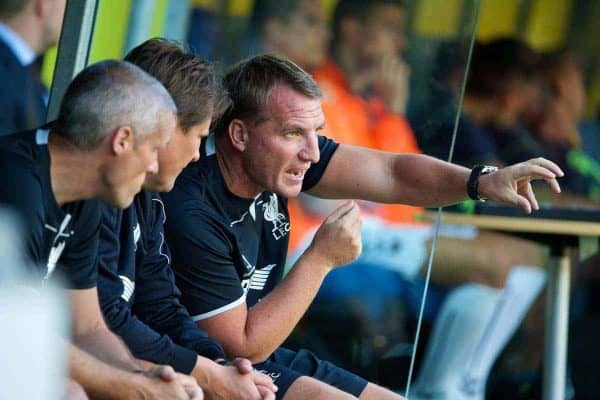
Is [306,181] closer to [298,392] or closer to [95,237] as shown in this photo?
[298,392]

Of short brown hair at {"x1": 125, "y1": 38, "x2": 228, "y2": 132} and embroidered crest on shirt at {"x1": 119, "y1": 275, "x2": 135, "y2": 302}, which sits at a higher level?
short brown hair at {"x1": 125, "y1": 38, "x2": 228, "y2": 132}

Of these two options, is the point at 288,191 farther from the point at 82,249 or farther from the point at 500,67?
the point at 500,67

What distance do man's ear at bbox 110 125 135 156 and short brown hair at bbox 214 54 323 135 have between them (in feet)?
2.58

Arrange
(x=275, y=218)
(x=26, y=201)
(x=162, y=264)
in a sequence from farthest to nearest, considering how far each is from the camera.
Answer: (x=275, y=218) < (x=162, y=264) < (x=26, y=201)

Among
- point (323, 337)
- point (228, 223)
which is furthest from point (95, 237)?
point (323, 337)

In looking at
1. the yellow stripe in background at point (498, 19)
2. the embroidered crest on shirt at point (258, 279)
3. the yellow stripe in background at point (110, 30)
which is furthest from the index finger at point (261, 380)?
the yellow stripe in background at point (498, 19)

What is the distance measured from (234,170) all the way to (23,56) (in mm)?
565

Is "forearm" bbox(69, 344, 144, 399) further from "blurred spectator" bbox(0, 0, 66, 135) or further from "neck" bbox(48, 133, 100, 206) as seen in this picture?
"blurred spectator" bbox(0, 0, 66, 135)

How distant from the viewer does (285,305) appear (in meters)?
3.49

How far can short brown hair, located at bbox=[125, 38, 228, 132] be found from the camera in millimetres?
3250

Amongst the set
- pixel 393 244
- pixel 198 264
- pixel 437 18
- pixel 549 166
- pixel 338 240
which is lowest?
pixel 393 244

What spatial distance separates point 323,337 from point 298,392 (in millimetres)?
2177

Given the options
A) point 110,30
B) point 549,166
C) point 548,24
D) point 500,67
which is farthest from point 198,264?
point 548,24

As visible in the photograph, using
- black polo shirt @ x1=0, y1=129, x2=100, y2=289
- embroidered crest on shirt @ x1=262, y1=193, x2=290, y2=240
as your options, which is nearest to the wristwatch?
embroidered crest on shirt @ x1=262, y1=193, x2=290, y2=240
